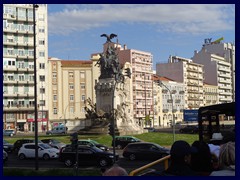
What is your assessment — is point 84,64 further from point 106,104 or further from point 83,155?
point 83,155

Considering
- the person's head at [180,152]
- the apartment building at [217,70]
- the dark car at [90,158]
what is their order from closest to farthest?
the person's head at [180,152]
the dark car at [90,158]
the apartment building at [217,70]

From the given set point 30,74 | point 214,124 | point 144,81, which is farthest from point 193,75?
point 214,124

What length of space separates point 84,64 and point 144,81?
2008 centimetres

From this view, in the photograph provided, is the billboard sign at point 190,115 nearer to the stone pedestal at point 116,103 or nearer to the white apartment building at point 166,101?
the stone pedestal at point 116,103

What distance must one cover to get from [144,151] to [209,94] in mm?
111928

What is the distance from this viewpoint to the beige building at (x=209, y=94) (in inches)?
5374

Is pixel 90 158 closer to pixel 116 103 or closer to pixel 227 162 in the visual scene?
pixel 227 162

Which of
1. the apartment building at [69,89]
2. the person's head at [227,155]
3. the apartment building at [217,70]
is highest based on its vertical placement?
the apartment building at [217,70]

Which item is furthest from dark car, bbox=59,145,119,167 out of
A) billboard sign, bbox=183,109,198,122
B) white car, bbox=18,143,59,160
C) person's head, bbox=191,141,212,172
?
billboard sign, bbox=183,109,198,122

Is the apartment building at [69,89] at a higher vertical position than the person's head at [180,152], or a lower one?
higher

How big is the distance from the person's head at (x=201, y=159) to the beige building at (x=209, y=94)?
131 m

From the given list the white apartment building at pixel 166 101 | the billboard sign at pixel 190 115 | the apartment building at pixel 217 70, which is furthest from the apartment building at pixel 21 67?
the apartment building at pixel 217 70

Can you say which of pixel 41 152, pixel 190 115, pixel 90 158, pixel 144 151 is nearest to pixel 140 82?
pixel 190 115

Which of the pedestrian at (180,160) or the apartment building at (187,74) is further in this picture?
the apartment building at (187,74)
